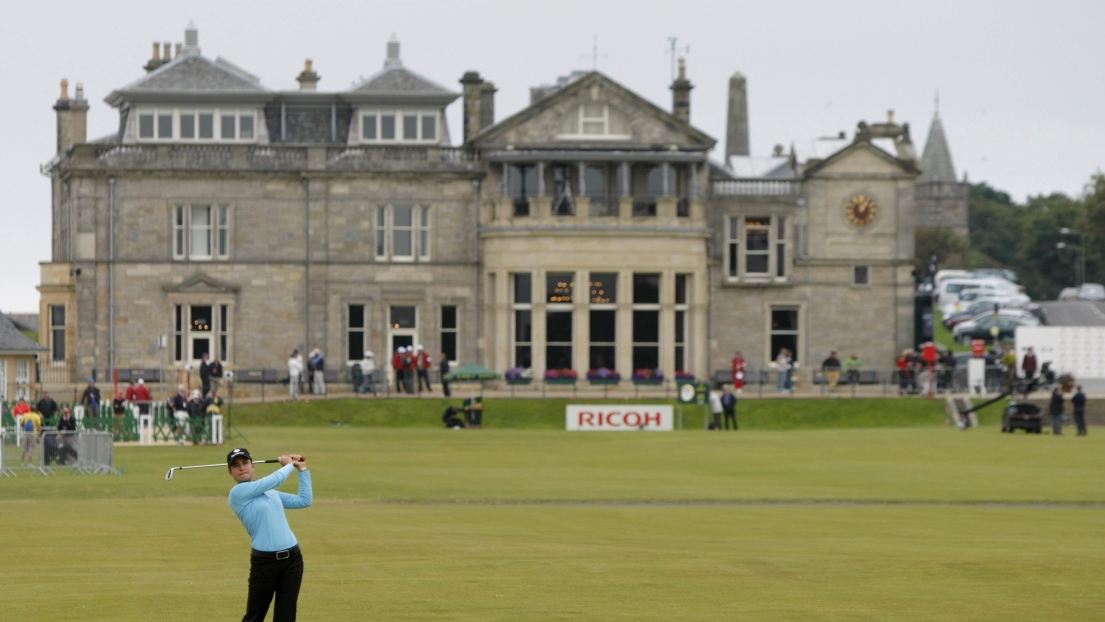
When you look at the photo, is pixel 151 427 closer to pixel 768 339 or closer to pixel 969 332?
pixel 768 339

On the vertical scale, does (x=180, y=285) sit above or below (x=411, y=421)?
above

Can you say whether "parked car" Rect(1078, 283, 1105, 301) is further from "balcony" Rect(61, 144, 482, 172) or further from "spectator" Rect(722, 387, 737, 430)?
"spectator" Rect(722, 387, 737, 430)

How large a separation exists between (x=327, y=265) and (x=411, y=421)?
1087 cm

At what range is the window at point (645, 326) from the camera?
6681cm

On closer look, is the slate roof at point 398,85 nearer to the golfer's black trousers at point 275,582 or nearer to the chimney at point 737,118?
the chimney at point 737,118

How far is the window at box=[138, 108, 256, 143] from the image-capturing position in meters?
67.1

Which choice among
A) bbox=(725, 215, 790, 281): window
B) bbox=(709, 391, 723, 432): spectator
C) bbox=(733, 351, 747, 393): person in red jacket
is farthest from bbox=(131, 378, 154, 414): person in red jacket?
bbox=(725, 215, 790, 281): window

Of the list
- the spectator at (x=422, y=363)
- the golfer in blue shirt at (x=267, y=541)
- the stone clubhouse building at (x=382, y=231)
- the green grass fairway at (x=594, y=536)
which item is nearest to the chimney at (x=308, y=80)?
the stone clubhouse building at (x=382, y=231)

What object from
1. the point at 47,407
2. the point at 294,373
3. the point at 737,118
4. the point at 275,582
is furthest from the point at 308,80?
the point at 275,582

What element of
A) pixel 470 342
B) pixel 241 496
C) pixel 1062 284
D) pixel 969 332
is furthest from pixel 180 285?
pixel 1062 284

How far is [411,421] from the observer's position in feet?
190

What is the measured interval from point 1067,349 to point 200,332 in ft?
96.1

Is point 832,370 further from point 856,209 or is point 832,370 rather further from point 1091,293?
point 1091,293

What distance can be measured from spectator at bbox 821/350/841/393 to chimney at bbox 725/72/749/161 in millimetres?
38554
